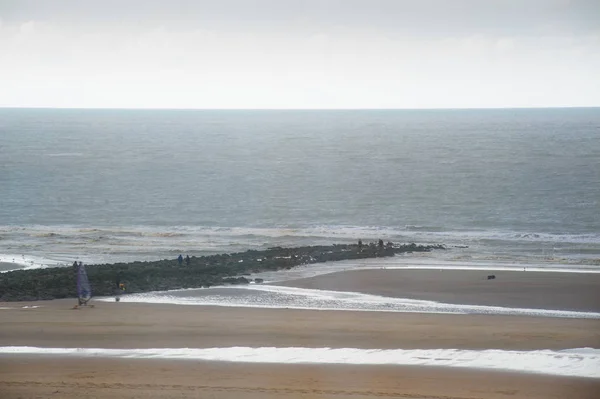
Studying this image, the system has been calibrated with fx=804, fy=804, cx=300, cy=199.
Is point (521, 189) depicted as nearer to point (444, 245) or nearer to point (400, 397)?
point (444, 245)

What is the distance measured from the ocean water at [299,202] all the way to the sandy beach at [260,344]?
11.4m

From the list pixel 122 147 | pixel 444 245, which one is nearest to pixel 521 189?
pixel 444 245

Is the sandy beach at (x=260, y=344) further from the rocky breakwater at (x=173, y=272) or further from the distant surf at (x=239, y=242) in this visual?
the distant surf at (x=239, y=242)

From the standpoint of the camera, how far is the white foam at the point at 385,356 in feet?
48.6

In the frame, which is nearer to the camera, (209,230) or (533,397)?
(533,397)

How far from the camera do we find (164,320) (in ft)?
62.6

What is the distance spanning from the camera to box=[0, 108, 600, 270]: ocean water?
116ft

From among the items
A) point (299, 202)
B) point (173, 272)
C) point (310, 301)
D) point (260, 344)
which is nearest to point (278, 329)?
point (260, 344)

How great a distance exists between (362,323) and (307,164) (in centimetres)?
6441

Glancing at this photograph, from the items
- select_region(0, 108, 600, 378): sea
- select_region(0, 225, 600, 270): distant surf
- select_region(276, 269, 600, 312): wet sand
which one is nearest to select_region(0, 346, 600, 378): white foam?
select_region(0, 108, 600, 378): sea

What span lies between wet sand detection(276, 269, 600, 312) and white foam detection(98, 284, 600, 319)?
0.65 m

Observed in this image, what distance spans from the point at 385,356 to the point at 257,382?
320cm

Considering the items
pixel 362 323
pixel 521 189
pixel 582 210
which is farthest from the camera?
pixel 521 189

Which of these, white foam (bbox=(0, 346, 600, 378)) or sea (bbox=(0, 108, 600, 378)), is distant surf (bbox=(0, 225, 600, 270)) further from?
white foam (bbox=(0, 346, 600, 378))
